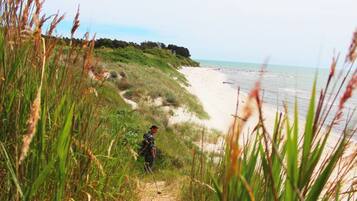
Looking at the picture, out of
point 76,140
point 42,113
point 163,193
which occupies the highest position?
point 42,113

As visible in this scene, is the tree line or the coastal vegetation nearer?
the coastal vegetation

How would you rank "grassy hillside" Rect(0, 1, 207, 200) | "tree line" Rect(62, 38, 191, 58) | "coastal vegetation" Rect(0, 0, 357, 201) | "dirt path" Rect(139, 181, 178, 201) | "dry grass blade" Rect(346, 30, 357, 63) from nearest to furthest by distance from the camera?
"dry grass blade" Rect(346, 30, 357, 63) < "coastal vegetation" Rect(0, 0, 357, 201) < "grassy hillside" Rect(0, 1, 207, 200) < "dirt path" Rect(139, 181, 178, 201) < "tree line" Rect(62, 38, 191, 58)

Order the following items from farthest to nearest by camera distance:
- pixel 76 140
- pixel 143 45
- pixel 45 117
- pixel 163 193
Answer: pixel 143 45
pixel 163 193
pixel 76 140
pixel 45 117

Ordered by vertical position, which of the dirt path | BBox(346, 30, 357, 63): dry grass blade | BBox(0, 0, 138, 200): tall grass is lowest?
the dirt path

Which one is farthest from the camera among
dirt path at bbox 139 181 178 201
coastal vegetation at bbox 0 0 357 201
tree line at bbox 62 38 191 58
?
tree line at bbox 62 38 191 58

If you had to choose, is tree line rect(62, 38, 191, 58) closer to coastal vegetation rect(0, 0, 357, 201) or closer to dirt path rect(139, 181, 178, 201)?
dirt path rect(139, 181, 178, 201)

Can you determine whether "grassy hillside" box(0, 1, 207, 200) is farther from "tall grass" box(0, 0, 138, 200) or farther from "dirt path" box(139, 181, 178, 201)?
"dirt path" box(139, 181, 178, 201)

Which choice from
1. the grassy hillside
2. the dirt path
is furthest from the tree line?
the grassy hillside

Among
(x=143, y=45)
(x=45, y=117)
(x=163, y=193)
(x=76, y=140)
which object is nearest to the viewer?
(x=45, y=117)

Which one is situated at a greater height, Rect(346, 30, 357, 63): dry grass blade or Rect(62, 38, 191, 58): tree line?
Rect(346, 30, 357, 63): dry grass blade

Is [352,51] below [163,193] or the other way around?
the other way around

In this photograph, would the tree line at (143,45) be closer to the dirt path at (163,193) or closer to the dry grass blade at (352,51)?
the dirt path at (163,193)

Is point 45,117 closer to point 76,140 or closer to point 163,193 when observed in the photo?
point 76,140

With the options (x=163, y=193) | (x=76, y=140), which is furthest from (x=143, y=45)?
(x=76, y=140)
